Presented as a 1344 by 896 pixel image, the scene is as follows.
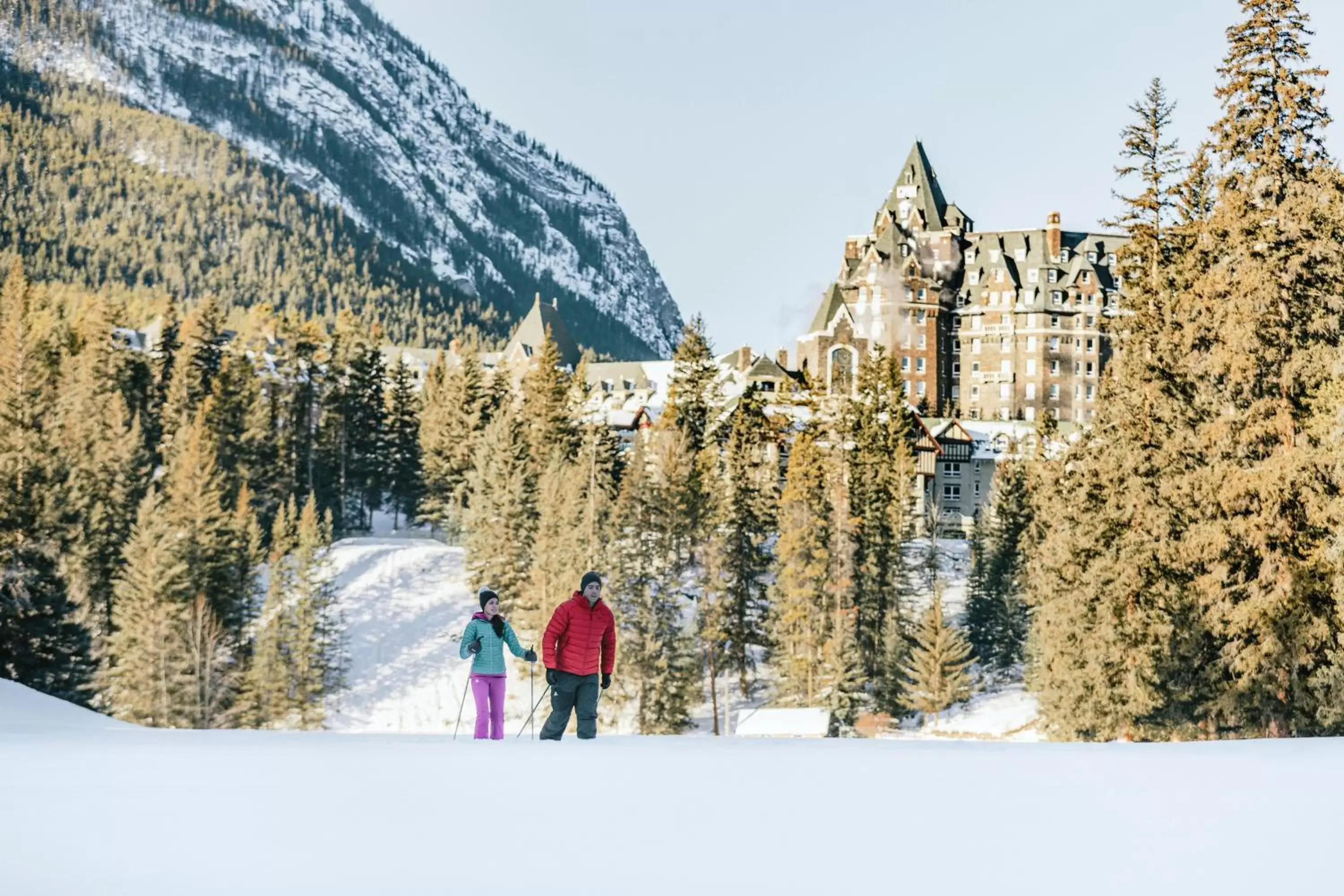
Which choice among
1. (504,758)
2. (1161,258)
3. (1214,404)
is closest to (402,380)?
(1161,258)

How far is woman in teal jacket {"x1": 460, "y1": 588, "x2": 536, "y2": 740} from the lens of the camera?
51.1 ft

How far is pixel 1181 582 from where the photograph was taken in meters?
29.8

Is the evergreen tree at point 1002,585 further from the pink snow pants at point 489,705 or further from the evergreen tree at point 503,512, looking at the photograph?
the pink snow pants at point 489,705

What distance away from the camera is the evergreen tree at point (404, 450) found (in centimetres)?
9512

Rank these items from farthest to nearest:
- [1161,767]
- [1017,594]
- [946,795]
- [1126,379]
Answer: [1017,594]
[1126,379]
[1161,767]
[946,795]

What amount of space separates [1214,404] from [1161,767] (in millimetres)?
19158

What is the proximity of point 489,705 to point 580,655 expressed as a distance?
4.55 ft

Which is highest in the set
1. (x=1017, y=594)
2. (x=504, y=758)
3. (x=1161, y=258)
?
(x=1161, y=258)

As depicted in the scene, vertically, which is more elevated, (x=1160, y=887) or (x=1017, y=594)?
(x=1160, y=887)

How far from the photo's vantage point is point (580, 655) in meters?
15.5

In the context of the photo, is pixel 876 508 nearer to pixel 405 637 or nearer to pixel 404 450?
pixel 405 637

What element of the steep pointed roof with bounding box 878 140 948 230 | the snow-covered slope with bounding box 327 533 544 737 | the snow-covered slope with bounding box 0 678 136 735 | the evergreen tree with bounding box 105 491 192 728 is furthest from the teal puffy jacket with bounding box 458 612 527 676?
the steep pointed roof with bounding box 878 140 948 230

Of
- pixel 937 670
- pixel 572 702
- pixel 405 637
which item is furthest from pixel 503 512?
pixel 572 702

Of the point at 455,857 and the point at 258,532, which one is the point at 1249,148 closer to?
the point at 455,857
